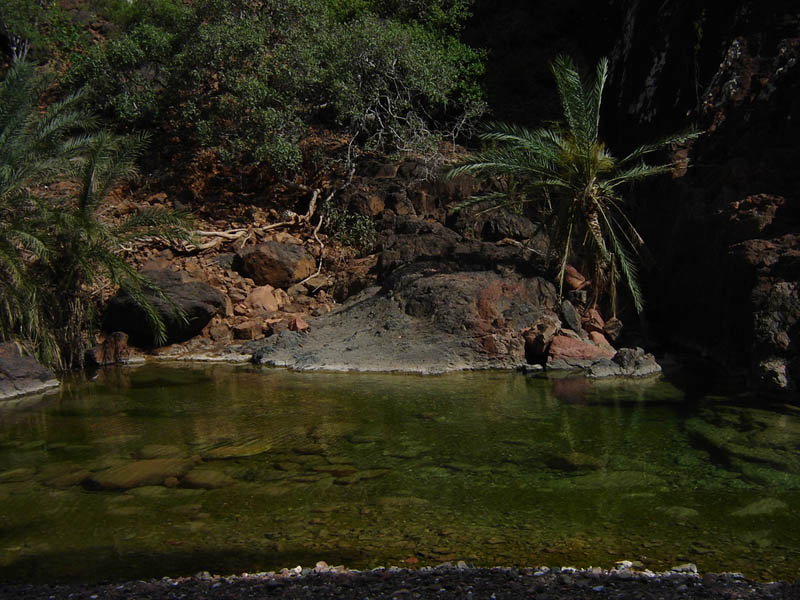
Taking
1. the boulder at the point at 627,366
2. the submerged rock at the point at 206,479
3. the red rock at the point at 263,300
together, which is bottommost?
the submerged rock at the point at 206,479

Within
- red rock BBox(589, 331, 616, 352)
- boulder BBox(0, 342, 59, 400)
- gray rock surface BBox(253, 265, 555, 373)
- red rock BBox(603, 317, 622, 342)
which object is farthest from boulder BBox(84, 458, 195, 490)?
red rock BBox(603, 317, 622, 342)

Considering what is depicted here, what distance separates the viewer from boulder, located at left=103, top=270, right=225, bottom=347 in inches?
513

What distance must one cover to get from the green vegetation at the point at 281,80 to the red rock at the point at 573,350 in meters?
7.65

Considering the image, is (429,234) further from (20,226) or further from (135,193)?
(135,193)

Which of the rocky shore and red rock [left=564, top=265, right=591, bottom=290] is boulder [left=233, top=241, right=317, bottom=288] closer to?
red rock [left=564, top=265, right=591, bottom=290]

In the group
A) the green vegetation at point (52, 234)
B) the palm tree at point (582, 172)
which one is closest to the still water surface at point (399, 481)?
the green vegetation at point (52, 234)

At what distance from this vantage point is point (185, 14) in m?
18.7

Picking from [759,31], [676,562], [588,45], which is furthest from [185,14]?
[676,562]

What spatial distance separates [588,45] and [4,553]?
791 inches

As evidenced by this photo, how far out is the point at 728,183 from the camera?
1110 cm

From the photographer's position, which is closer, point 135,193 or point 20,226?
point 20,226

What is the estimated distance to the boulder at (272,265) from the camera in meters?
14.9

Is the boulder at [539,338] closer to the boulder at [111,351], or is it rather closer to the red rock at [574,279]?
the red rock at [574,279]

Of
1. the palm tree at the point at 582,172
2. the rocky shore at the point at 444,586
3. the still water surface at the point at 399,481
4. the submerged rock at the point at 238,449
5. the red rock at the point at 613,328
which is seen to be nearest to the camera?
the rocky shore at the point at 444,586
